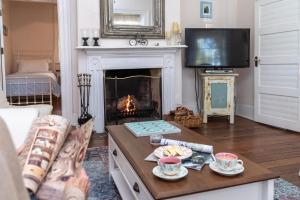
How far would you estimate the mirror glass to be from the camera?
4289mm

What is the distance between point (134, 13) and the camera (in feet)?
14.4

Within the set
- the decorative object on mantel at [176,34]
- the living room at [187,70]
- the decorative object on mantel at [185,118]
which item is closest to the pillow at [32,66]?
the living room at [187,70]

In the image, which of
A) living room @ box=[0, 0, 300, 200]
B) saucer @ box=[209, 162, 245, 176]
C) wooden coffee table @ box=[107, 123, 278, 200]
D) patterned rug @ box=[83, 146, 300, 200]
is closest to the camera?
wooden coffee table @ box=[107, 123, 278, 200]

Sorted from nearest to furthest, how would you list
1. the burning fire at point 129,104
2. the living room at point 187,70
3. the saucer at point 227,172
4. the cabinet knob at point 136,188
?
1. the saucer at point 227,172
2. the cabinet knob at point 136,188
3. the living room at point 187,70
4. the burning fire at point 129,104

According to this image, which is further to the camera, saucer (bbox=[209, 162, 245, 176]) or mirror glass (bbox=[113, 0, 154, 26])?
mirror glass (bbox=[113, 0, 154, 26])

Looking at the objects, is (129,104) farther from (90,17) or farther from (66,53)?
(90,17)

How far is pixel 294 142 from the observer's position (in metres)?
3.50

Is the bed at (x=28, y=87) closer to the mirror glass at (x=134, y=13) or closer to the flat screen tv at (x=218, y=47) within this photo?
the mirror glass at (x=134, y=13)

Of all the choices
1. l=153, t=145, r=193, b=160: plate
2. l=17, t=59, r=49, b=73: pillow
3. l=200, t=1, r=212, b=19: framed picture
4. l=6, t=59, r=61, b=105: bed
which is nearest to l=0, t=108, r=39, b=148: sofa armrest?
l=153, t=145, r=193, b=160: plate

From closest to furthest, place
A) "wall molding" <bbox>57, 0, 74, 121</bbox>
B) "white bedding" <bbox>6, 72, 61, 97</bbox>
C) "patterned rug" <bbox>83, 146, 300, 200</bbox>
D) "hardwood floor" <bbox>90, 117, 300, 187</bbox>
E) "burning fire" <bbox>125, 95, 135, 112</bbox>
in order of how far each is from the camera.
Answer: "patterned rug" <bbox>83, 146, 300, 200</bbox> → "hardwood floor" <bbox>90, 117, 300, 187</bbox> → "wall molding" <bbox>57, 0, 74, 121</bbox> → "burning fire" <bbox>125, 95, 135, 112</bbox> → "white bedding" <bbox>6, 72, 61, 97</bbox>

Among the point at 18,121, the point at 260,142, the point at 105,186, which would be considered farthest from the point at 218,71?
the point at 18,121

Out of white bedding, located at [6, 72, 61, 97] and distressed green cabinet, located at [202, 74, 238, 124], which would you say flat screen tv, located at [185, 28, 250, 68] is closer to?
distressed green cabinet, located at [202, 74, 238, 124]

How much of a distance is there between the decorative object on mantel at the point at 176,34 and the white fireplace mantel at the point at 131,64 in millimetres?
105

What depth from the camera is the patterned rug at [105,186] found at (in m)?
2.15
